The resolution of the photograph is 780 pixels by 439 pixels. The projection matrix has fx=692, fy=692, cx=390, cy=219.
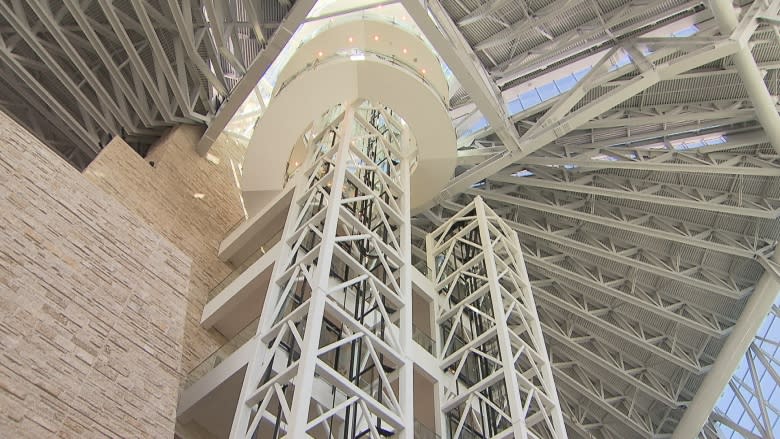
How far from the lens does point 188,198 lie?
22.8 meters

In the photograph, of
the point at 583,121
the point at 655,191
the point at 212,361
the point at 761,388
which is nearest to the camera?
the point at 212,361

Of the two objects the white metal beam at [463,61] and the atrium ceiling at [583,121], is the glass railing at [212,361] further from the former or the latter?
the white metal beam at [463,61]

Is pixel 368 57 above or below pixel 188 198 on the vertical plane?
above

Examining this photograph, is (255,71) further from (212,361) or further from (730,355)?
(730,355)

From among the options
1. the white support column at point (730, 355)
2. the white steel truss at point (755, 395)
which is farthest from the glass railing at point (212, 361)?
the white steel truss at point (755, 395)

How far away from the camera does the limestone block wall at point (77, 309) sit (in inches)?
393

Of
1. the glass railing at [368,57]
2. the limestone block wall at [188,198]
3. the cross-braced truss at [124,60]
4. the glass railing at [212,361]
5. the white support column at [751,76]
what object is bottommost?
the glass railing at [212,361]

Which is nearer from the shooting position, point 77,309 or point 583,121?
point 77,309

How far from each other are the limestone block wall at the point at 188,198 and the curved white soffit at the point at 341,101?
1564 mm

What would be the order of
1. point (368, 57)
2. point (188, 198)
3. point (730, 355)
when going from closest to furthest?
point (368, 57), point (188, 198), point (730, 355)

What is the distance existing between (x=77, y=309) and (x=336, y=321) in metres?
6.66

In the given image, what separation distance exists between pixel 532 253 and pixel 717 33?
10692mm

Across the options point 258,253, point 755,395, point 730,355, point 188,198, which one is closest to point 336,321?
point 258,253

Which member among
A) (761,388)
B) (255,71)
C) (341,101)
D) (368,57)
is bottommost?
(255,71)
